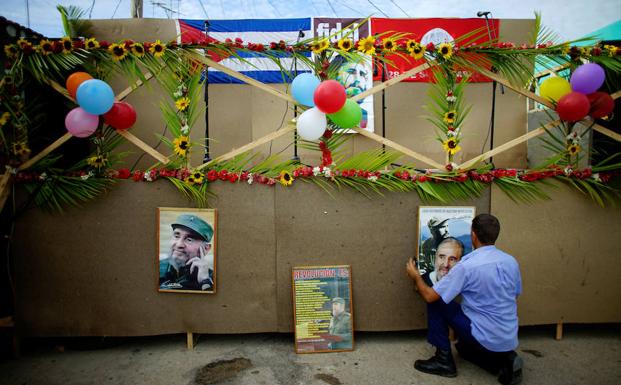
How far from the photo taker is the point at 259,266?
3.15 metres

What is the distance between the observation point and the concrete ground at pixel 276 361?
2.67 meters

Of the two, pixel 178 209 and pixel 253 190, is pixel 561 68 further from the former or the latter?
pixel 178 209

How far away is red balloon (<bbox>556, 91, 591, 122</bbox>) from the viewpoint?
2988 mm

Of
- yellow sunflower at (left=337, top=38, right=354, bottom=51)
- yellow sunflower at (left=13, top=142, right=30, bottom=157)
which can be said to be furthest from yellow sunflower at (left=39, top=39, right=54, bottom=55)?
yellow sunflower at (left=337, top=38, right=354, bottom=51)

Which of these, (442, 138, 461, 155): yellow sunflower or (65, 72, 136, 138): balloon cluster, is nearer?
(65, 72, 136, 138): balloon cluster

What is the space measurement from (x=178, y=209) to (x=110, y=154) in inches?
31.6

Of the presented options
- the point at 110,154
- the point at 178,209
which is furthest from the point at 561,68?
the point at 110,154

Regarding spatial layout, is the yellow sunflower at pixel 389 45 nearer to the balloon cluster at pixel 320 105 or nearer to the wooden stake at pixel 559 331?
the balloon cluster at pixel 320 105

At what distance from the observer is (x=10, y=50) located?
298 centimetres

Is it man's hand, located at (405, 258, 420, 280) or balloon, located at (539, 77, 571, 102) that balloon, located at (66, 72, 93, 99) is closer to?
man's hand, located at (405, 258, 420, 280)

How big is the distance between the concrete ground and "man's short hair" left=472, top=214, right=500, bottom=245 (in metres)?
1.08

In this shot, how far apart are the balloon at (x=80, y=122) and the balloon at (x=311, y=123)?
5.72ft

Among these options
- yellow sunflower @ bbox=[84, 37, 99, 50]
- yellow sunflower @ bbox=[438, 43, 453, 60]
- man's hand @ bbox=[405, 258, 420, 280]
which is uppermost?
yellow sunflower @ bbox=[84, 37, 99, 50]

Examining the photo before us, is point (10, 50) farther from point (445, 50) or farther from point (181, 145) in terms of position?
point (445, 50)
